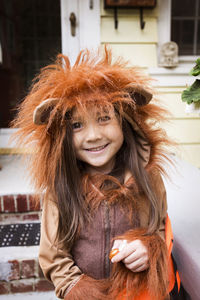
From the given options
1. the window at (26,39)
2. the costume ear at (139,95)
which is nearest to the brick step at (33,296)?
the costume ear at (139,95)

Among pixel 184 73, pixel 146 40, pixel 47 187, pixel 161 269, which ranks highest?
pixel 146 40

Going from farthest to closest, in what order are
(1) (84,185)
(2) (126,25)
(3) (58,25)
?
(3) (58,25) < (2) (126,25) < (1) (84,185)

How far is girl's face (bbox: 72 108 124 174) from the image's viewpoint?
0.94 metres

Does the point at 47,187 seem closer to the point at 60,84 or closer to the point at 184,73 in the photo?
the point at 60,84

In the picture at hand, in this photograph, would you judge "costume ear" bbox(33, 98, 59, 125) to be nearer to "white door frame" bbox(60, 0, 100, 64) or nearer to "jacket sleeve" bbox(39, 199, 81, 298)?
"jacket sleeve" bbox(39, 199, 81, 298)

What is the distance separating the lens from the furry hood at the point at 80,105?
92cm

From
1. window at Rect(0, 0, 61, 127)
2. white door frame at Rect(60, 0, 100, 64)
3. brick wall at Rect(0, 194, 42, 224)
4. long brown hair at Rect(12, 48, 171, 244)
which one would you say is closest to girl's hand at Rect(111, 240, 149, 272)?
long brown hair at Rect(12, 48, 171, 244)

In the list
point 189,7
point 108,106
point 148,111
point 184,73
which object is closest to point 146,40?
point 184,73

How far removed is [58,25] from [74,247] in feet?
10.5

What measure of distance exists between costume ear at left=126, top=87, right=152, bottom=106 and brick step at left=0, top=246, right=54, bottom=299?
1.02 m

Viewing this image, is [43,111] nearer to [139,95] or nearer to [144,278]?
[139,95]

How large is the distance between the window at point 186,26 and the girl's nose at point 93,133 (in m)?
2.32

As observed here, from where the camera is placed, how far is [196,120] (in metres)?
2.76

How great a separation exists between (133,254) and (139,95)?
566 mm
